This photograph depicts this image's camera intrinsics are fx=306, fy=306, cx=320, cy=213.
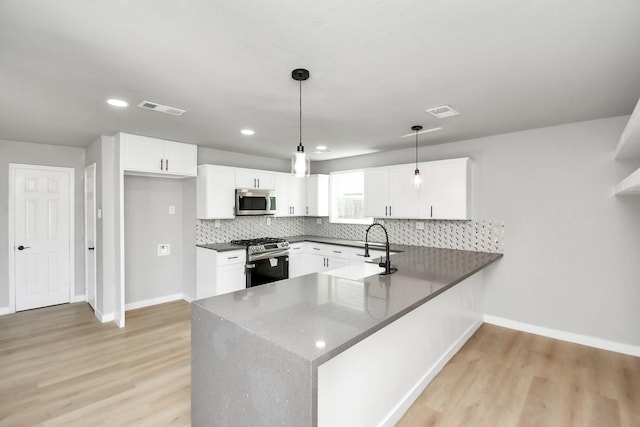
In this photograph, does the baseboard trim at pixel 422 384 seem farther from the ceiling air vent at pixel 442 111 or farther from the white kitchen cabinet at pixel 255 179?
the white kitchen cabinet at pixel 255 179

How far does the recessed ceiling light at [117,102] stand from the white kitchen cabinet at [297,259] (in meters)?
3.08

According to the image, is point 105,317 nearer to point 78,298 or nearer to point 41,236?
point 78,298

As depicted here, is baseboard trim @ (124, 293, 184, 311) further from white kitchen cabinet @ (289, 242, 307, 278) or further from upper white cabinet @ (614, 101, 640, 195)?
upper white cabinet @ (614, 101, 640, 195)

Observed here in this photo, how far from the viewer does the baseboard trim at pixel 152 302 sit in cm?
441

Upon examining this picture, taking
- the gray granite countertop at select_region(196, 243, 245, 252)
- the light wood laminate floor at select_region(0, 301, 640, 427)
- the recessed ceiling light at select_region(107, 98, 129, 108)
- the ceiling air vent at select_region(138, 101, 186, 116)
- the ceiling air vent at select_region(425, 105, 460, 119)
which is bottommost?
the light wood laminate floor at select_region(0, 301, 640, 427)

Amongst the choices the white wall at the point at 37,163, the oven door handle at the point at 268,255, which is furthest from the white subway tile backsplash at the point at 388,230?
the white wall at the point at 37,163

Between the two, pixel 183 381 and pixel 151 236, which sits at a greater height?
pixel 151 236

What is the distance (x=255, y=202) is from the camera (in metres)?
4.82

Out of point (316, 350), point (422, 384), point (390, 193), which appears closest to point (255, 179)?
point (390, 193)

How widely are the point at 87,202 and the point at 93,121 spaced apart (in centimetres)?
191

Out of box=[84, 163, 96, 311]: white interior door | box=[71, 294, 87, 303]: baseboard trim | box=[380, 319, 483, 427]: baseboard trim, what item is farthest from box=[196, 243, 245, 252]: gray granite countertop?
box=[380, 319, 483, 427]: baseboard trim

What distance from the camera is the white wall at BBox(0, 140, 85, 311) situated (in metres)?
4.17

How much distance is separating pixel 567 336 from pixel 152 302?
5397mm

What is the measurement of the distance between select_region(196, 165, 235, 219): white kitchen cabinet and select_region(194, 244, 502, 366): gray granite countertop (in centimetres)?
245
